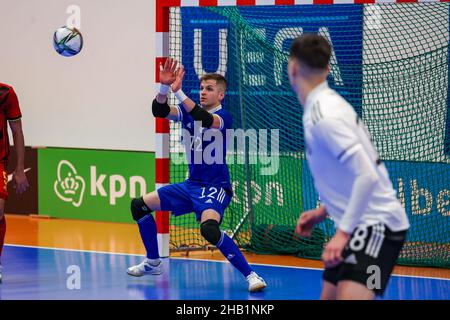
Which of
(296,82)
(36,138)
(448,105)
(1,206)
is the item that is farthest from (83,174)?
(296,82)

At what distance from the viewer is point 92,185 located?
465 inches

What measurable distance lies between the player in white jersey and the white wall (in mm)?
7085

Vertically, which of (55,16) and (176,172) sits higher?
(55,16)

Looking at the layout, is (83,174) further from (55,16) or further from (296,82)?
(296,82)

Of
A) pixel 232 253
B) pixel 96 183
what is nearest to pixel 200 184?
pixel 232 253

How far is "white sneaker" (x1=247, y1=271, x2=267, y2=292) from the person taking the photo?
24.5ft

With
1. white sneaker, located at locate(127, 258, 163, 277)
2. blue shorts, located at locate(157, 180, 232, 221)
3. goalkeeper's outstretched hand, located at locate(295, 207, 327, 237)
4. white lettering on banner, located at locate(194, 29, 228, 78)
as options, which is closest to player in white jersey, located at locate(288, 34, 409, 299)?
goalkeeper's outstretched hand, located at locate(295, 207, 327, 237)

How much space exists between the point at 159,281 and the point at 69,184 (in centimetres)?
440

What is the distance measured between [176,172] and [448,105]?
320cm

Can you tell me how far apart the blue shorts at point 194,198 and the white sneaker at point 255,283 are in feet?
2.00

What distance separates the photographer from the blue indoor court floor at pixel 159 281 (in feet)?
24.0

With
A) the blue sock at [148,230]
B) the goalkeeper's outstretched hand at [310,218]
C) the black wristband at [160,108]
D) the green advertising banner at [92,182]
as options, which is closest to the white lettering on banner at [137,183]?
the green advertising banner at [92,182]

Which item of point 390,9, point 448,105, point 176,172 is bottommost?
point 176,172

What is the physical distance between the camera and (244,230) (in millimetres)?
9750
